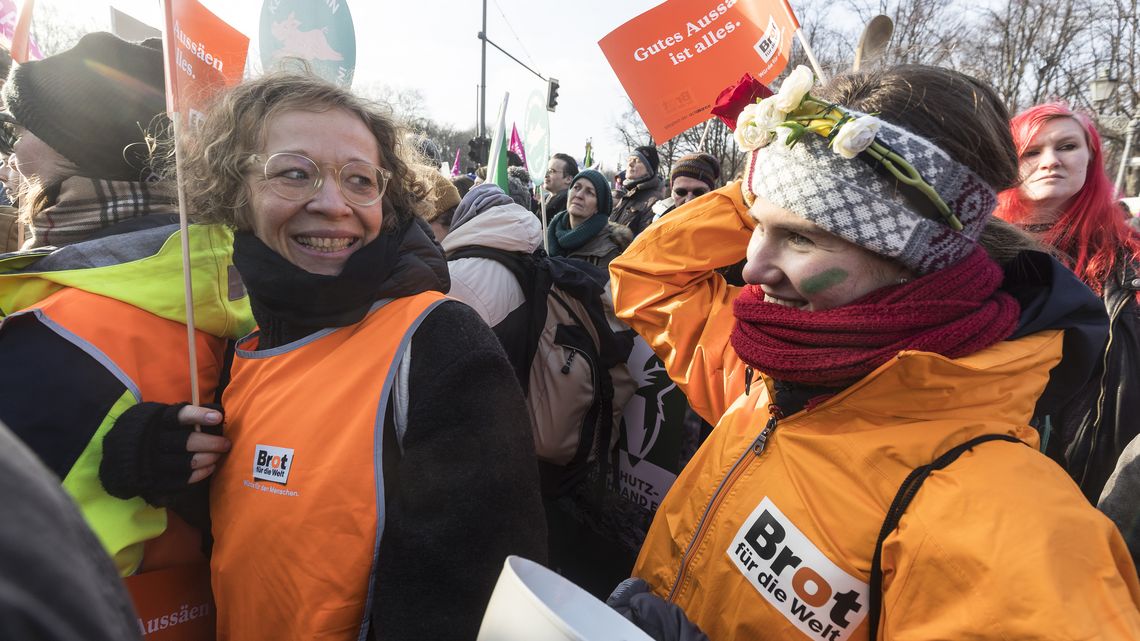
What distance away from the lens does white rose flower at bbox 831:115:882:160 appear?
110 cm

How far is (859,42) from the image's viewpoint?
1872 mm

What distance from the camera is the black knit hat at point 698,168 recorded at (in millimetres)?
5000

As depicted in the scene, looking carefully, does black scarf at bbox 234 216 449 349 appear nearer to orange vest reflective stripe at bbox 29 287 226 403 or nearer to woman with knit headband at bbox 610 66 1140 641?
orange vest reflective stripe at bbox 29 287 226 403

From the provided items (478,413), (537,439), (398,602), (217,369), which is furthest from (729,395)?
(217,369)

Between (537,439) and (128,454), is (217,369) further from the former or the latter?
(537,439)

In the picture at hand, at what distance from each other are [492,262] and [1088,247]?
8.15 ft

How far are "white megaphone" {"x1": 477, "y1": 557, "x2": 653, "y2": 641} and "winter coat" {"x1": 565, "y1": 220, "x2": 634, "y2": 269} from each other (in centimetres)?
357

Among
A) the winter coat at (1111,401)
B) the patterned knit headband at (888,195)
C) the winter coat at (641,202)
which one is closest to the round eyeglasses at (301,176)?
the patterned knit headband at (888,195)

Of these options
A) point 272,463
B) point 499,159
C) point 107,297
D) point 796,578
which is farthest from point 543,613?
point 499,159

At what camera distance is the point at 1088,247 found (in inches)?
97.2

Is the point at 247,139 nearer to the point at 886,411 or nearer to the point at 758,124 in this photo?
the point at 758,124

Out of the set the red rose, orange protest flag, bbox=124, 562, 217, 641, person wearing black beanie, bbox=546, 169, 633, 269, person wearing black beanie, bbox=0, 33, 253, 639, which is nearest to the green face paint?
the red rose

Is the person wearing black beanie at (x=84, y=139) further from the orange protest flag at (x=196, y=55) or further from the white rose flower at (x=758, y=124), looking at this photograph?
the white rose flower at (x=758, y=124)

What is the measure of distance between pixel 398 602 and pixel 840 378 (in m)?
0.96
